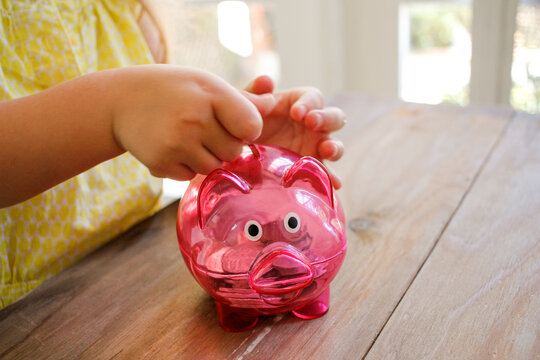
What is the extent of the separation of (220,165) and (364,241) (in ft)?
0.60

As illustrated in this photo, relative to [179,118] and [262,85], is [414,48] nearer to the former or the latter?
[262,85]

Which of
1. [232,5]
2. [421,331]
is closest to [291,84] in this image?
[232,5]

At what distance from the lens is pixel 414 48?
1495 millimetres

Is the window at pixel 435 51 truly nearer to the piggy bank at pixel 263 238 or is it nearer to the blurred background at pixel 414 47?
the blurred background at pixel 414 47

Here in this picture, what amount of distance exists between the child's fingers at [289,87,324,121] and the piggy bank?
0.13 meters

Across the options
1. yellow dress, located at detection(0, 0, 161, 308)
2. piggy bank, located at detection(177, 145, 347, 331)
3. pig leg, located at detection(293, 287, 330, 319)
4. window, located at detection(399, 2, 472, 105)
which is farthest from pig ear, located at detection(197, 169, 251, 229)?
window, located at detection(399, 2, 472, 105)

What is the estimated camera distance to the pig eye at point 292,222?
38 cm

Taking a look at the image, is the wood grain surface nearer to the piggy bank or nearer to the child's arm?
the piggy bank

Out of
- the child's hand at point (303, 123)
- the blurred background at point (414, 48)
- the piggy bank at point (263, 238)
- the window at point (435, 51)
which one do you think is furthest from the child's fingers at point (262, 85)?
the window at point (435, 51)

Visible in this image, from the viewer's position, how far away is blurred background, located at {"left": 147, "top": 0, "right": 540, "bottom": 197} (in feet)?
4.19

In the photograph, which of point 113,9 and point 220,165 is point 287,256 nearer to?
point 220,165

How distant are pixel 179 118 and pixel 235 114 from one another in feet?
0.13

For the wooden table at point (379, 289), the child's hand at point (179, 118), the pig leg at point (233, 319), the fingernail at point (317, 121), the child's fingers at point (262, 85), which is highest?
the child's hand at point (179, 118)

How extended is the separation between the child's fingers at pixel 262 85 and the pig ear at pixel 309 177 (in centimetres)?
13
